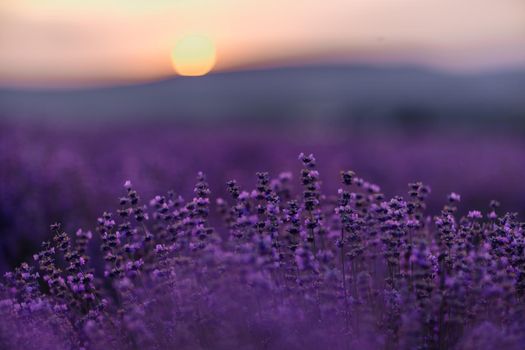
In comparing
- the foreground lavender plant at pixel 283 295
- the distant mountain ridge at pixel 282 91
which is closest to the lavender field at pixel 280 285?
the foreground lavender plant at pixel 283 295

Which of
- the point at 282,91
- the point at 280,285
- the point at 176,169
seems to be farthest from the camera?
the point at 282,91

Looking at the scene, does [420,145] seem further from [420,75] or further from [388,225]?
[420,75]

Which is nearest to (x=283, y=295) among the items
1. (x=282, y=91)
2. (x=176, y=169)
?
(x=176, y=169)

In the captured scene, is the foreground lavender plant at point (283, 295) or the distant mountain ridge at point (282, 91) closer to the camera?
the foreground lavender plant at point (283, 295)

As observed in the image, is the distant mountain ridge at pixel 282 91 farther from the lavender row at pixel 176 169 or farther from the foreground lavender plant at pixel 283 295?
the foreground lavender plant at pixel 283 295

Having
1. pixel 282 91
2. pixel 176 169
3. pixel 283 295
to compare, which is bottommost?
pixel 283 295

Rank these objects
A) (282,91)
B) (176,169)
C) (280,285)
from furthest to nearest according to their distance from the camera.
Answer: (282,91) < (176,169) < (280,285)

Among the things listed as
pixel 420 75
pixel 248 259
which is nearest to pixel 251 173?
pixel 248 259

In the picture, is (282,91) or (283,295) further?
(282,91)

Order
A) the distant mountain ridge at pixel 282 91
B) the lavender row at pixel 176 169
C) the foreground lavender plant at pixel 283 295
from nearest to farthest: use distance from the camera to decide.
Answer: the foreground lavender plant at pixel 283 295
the lavender row at pixel 176 169
the distant mountain ridge at pixel 282 91

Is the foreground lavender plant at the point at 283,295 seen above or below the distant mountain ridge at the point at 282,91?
below

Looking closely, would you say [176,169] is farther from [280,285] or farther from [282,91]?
[282,91]
